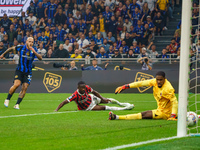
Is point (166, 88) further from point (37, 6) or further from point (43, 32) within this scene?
point (37, 6)

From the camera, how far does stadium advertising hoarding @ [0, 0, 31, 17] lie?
27.4 metres

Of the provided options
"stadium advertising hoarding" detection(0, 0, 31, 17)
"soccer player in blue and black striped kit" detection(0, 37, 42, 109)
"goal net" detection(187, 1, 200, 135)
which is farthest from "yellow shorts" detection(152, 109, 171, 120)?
"stadium advertising hoarding" detection(0, 0, 31, 17)

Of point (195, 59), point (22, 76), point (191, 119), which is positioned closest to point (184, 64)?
point (191, 119)

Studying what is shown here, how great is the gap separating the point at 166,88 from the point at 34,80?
39.6 ft

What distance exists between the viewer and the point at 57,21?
84.8ft

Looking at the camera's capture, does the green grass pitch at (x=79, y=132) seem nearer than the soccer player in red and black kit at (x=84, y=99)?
Yes

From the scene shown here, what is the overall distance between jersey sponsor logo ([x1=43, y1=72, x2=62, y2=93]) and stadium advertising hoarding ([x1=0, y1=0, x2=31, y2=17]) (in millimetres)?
9049

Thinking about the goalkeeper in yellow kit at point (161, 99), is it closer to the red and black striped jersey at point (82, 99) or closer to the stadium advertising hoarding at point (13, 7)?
the red and black striped jersey at point (82, 99)

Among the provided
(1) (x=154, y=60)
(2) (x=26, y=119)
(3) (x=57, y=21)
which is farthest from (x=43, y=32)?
(2) (x=26, y=119)

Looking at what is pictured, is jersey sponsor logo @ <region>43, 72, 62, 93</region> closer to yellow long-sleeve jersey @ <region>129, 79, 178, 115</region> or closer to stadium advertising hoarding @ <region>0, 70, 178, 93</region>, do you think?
stadium advertising hoarding @ <region>0, 70, 178, 93</region>

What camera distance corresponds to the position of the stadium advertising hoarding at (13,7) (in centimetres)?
2742

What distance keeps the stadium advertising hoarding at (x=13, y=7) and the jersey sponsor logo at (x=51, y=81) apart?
905cm

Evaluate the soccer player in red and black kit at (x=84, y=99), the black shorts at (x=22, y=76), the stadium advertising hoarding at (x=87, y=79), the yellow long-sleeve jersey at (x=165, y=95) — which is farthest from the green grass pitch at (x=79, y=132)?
the stadium advertising hoarding at (x=87, y=79)

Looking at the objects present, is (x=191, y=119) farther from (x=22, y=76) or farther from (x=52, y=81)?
(x=52, y=81)
